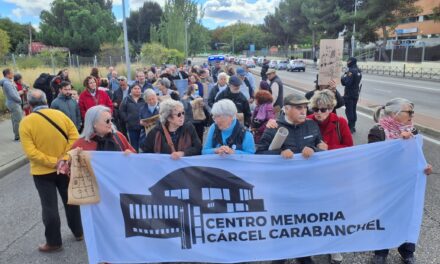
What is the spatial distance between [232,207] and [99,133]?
4.97 ft

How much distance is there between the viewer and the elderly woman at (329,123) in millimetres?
4082

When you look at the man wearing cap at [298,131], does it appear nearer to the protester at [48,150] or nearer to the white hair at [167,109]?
the white hair at [167,109]

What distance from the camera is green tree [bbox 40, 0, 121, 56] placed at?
63.5 metres

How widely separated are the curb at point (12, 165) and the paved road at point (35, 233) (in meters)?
0.65

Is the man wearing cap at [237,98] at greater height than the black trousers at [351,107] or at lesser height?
greater

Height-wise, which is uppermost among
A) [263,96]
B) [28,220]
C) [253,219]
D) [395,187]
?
[263,96]

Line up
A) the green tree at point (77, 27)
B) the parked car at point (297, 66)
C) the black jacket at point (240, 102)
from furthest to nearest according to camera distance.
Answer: the green tree at point (77, 27), the parked car at point (297, 66), the black jacket at point (240, 102)

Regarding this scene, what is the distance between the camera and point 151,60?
3362cm

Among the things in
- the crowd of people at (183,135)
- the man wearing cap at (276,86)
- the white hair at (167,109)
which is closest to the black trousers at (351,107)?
the man wearing cap at (276,86)

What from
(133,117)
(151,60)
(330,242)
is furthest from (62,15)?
(330,242)

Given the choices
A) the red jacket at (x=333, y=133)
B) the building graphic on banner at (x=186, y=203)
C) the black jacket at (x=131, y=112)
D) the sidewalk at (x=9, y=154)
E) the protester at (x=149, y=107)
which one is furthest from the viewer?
the sidewalk at (x=9, y=154)

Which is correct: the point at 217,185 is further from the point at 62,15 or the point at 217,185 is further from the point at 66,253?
the point at 62,15

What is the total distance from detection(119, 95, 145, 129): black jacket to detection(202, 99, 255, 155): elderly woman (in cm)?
327

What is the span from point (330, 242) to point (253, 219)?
79cm
